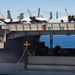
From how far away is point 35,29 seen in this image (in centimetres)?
3853

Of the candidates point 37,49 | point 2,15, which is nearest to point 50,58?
point 37,49

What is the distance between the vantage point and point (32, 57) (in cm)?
4125

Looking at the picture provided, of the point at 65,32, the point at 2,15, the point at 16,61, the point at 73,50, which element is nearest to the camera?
the point at 65,32

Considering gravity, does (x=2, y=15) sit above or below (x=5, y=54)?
above

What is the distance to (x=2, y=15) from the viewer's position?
49.7 m

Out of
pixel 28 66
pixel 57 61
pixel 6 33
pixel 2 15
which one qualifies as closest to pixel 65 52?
pixel 57 61

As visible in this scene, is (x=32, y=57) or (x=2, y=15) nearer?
(x=32, y=57)

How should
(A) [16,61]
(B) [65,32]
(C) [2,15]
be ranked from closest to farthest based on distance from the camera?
(B) [65,32] < (A) [16,61] < (C) [2,15]

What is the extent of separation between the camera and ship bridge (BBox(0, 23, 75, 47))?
3781 cm

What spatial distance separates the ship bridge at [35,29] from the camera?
37812 millimetres

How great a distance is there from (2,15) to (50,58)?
12.6 m

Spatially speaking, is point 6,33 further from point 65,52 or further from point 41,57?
point 65,52

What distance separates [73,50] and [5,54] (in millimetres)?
9473

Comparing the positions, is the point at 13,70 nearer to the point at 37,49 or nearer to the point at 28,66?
the point at 28,66
